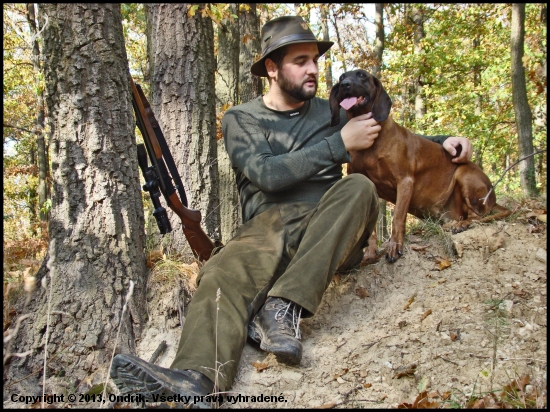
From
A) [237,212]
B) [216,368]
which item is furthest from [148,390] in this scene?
[237,212]

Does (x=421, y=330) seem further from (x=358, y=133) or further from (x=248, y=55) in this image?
(x=248, y=55)

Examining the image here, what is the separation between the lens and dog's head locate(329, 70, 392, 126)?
4152mm

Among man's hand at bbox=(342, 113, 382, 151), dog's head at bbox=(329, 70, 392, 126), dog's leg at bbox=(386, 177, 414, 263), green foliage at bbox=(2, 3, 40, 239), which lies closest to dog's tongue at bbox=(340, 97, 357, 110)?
dog's head at bbox=(329, 70, 392, 126)

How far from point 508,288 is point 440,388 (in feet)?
4.10

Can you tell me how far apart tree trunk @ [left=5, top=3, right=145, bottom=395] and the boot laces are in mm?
1056

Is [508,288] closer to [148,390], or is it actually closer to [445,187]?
[445,187]

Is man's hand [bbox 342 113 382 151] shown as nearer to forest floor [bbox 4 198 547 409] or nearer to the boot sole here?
forest floor [bbox 4 198 547 409]

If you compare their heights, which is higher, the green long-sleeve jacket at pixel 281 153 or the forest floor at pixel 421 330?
the green long-sleeve jacket at pixel 281 153

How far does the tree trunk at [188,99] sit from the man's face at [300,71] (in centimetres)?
146

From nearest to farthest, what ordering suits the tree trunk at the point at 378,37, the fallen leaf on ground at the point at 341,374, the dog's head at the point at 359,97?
the fallen leaf on ground at the point at 341,374, the dog's head at the point at 359,97, the tree trunk at the point at 378,37

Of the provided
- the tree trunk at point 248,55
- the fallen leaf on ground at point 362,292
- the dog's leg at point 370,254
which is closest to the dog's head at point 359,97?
the dog's leg at point 370,254

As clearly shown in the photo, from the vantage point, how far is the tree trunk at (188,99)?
16.5 feet

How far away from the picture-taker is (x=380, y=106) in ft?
13.9

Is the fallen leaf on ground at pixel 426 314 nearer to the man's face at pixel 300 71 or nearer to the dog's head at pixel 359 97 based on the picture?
the dog's head at pixel 359 97
